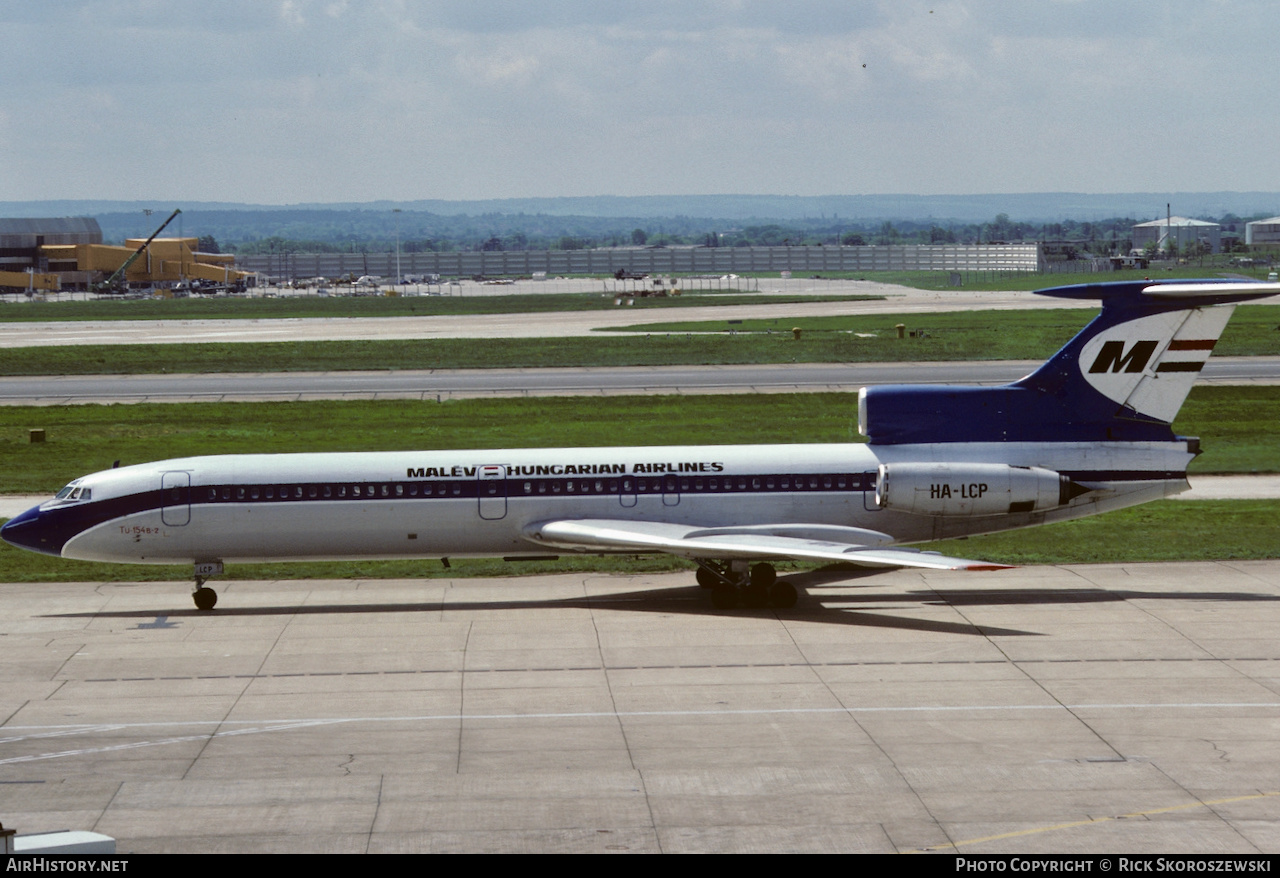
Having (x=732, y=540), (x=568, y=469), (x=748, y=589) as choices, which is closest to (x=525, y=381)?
(x=568, y=469)

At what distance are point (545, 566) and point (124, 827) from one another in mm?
17384

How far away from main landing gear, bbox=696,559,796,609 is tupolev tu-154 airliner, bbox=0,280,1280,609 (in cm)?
4

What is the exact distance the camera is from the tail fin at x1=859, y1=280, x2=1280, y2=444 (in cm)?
3017

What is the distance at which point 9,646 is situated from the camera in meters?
27.4

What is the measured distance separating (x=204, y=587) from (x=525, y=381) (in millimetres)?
40214

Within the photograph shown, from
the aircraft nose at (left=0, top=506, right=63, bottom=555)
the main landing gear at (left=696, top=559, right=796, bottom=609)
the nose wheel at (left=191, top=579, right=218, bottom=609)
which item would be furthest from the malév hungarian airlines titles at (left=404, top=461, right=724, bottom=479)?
the aircraft nose at (left=0, top=506, right=63, bottom=555)

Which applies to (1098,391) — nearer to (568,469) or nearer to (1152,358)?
(1152,358)

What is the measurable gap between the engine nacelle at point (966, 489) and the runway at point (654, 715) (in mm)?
2091

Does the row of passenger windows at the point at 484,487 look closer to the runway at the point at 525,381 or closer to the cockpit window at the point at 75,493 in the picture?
the cockpit window at the point at 75,493

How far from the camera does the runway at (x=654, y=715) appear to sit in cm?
1758

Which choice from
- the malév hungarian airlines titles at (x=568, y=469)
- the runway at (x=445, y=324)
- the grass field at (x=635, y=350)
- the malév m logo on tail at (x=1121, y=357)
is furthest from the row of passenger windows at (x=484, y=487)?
the runway at (x=445, y=324)

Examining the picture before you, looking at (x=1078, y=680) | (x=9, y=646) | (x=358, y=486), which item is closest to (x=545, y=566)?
(x=358, y=486)

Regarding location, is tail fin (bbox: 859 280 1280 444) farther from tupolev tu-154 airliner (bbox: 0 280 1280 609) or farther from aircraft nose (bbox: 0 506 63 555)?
aircraft nose (bbox: 0 506 63 555)
